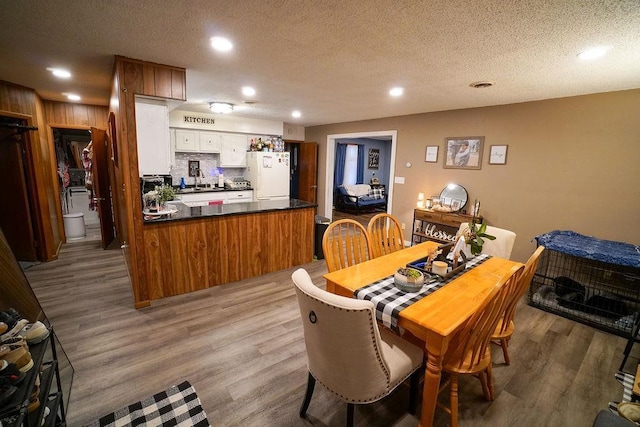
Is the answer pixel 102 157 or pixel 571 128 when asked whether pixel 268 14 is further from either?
pixel 102 157

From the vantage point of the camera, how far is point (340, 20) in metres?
1.66

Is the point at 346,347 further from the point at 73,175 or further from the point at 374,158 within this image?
the point at 374,158

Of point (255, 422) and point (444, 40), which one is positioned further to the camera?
point (444, 40)

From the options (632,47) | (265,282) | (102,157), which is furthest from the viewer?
(102,157)

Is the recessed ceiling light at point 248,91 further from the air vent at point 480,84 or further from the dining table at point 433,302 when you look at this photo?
the dining table at point 433,302

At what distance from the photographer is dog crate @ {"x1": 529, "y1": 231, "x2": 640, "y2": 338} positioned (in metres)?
2.64

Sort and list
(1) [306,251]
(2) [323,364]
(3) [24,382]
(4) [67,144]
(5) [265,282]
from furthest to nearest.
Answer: (4) [67,144] → (1) [306,251] → (5) [265,282] → (2) [323,364] → (3) [24,382]

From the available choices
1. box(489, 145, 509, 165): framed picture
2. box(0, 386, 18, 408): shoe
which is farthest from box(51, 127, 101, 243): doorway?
box(489, 145, 509, 165): framed picture

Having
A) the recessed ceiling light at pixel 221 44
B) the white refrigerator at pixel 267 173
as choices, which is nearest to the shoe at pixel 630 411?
the recessed ceiling light at pixel 221 44

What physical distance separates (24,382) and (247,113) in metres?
4.99

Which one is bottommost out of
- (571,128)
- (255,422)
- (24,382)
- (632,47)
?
(255,422)

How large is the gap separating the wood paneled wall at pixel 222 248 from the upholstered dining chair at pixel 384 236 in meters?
1.48

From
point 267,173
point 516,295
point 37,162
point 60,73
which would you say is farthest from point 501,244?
point 37,162

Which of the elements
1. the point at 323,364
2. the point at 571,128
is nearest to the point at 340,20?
the point at 323,364
